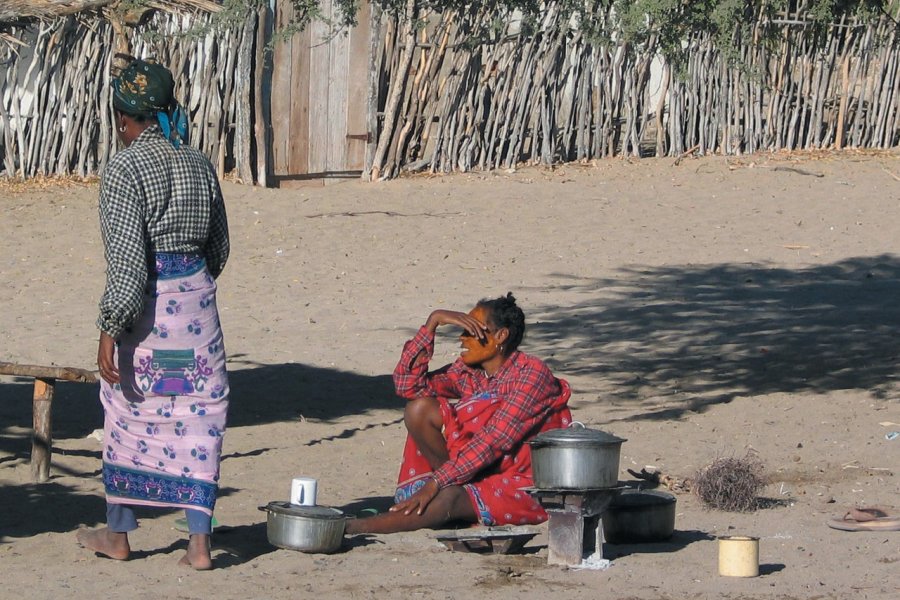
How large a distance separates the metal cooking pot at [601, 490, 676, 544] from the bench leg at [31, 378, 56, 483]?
2.34m

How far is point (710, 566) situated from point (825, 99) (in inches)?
433

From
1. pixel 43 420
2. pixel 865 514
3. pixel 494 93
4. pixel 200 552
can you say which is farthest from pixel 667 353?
pixel 494 93

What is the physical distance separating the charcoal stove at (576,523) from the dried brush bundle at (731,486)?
0.86m

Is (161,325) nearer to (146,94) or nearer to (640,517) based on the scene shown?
(146,94)

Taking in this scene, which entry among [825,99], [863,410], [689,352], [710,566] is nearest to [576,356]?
[689,352]

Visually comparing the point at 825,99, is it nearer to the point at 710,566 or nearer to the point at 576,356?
the point at 576,356

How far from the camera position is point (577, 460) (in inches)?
191

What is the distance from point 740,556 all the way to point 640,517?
0.58m

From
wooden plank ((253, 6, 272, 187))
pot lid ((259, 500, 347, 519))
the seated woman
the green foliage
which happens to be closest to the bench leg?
pot lid ((259, 500, 347, 519))

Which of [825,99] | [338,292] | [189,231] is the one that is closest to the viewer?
[189,231]

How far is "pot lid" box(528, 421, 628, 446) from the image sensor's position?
16.0ft

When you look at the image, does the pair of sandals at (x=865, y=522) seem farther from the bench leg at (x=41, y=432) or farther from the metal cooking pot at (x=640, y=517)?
the bench leg at (x=41, y=432)

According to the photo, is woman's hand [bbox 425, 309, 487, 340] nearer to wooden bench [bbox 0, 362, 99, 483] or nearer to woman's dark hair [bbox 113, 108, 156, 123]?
woman's dark hair [bbox 113, 108, 156, 123]

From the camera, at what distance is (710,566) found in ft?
16.4
